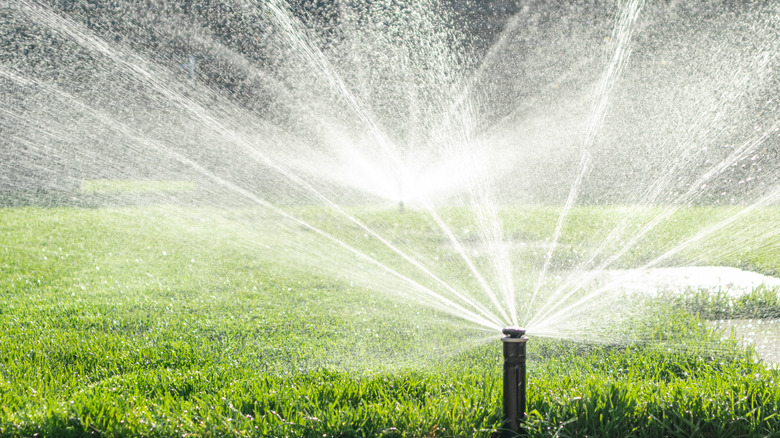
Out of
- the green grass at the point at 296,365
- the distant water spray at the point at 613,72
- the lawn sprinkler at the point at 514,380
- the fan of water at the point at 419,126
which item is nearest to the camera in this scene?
the lawn sprinkler at the point at 514,380

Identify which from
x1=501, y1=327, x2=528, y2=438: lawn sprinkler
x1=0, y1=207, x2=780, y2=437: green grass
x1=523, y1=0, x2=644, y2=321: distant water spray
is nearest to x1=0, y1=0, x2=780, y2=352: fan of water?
x1=523, y1=0, x2=644, y2=321: distant water spray

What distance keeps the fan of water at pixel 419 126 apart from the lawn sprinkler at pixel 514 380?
2668 mm

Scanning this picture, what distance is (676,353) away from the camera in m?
2.93

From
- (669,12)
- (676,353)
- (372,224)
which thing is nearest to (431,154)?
(372,224)

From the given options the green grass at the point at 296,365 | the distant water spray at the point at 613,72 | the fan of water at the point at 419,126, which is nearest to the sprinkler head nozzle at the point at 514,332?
the green grass at the point at 296,365

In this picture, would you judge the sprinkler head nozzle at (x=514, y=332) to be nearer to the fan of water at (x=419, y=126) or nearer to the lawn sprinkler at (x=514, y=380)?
the lawn sprinkler at (x=514, y=380)

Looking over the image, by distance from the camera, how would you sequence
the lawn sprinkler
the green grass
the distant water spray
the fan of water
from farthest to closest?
the distant water spray < the fan of water < the green grass < the lawn sprinkler

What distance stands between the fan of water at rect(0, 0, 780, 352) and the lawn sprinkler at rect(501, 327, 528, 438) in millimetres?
2668

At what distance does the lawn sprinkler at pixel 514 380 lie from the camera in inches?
74.3

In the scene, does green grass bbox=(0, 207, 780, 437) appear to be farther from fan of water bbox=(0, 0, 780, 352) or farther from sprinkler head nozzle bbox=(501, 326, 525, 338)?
fan of water bbox=(0, 0, 780, 352)

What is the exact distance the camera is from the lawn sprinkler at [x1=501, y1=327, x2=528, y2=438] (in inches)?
74.3

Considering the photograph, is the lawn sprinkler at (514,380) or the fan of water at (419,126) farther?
the fan of water at (419,126)

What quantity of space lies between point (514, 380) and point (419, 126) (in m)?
10.0

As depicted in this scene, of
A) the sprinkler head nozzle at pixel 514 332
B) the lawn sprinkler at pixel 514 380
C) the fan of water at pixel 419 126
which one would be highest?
the fan of water at pixel 419 126
